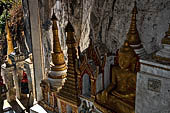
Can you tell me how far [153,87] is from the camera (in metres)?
2.61

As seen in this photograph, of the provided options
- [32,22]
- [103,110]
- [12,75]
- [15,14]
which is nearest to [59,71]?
[103,110]

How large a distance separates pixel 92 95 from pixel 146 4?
3.69m

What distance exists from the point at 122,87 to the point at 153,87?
1087 mm

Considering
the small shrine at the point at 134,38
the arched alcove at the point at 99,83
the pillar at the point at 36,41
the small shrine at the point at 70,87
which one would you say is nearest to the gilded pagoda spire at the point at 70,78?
the small shrine at the point at 70,87

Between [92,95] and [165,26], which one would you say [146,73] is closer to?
[92,95]

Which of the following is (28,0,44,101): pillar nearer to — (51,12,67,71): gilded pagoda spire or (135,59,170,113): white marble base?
(51,12,67,71): gilded pagoda spire

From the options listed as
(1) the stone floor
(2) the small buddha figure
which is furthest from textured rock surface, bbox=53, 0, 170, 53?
(1) the stone floor

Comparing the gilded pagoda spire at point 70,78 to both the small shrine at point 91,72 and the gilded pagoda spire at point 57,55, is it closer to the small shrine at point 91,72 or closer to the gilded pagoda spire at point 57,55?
the small shrine at point 91,72

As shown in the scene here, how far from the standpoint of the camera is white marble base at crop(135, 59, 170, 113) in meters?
2.49

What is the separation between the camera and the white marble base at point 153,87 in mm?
2488

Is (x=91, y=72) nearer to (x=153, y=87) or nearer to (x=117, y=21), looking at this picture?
(x=153, y=87)

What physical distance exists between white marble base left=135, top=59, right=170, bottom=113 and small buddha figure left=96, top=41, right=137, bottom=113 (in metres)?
0.56

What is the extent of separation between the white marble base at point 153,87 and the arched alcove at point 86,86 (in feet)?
5.10

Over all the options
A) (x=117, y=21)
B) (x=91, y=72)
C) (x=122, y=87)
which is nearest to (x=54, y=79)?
(x=91, y=72)
